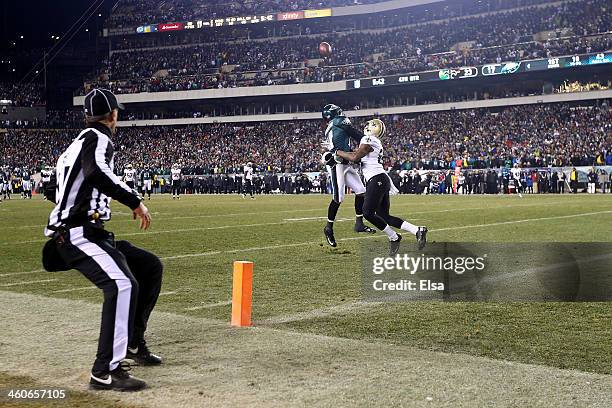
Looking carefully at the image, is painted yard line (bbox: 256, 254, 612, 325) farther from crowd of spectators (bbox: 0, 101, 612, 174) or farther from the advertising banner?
the advertising banner

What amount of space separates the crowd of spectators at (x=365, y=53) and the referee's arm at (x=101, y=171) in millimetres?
46042

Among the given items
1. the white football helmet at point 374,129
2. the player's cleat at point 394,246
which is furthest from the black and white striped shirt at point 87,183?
the white football helmet at point 374,129

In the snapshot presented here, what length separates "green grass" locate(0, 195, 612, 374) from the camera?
557cm

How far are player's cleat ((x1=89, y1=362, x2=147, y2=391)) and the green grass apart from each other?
1.90m

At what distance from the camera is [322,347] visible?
531 cm

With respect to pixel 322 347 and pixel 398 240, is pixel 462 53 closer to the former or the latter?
pixel 398 240

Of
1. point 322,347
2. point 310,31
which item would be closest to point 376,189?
point 322,347

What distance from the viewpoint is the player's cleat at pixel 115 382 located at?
432 centimetres

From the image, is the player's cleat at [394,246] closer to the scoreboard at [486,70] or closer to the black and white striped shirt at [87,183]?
the black and white striped shirt at [87,183]

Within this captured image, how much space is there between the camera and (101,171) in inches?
173

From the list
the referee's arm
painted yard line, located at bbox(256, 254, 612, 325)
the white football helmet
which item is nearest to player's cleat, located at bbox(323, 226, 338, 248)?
the white football helmet

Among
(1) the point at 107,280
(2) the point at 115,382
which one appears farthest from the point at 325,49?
(2) the point at 115,382

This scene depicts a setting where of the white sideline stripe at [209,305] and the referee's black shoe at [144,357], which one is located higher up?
the referee's black shoe at [144,357]

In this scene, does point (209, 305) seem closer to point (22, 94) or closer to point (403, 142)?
point (403, 142)
